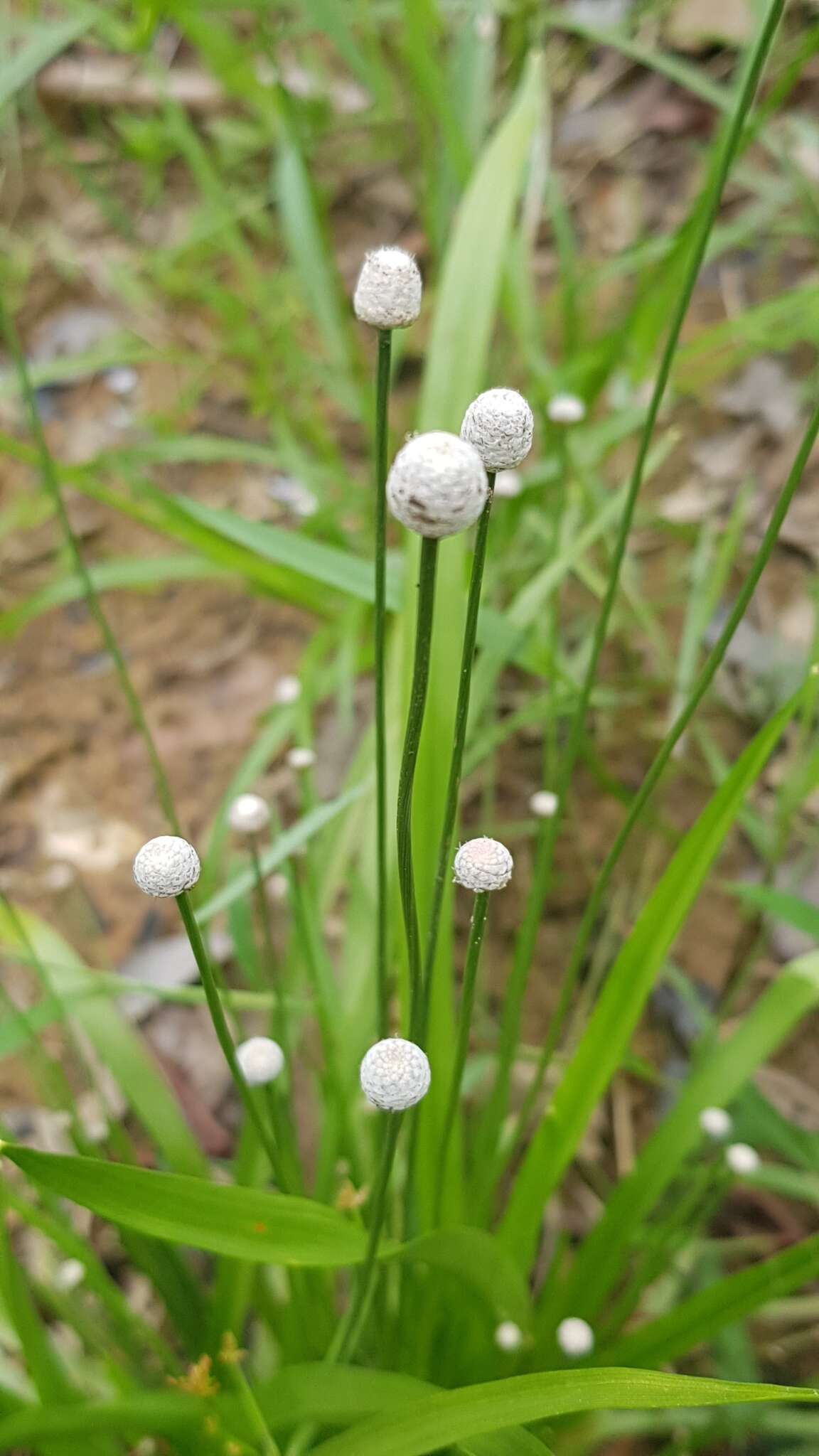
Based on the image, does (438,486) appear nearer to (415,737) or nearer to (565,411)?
(415,737)

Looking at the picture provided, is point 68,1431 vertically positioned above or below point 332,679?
below

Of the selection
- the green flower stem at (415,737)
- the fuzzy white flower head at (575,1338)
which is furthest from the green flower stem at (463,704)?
the fuzzy white flower head at (575,1338)

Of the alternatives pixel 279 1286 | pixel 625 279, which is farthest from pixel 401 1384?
pixel 625 279

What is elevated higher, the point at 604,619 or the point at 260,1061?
the point at 604,619

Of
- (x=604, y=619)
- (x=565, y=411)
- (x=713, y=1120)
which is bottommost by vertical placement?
(x=713, y=1120)

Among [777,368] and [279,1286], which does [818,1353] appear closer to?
[279,1286]

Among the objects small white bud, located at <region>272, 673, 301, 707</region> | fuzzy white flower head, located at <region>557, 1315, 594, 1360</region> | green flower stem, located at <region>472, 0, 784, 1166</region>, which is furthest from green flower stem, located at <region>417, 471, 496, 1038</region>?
small white bud, located at <region>272, 673, 301, 707</region>

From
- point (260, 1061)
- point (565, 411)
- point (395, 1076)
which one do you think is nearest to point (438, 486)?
point (395, 1076)

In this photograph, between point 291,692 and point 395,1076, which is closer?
point 395,1076
